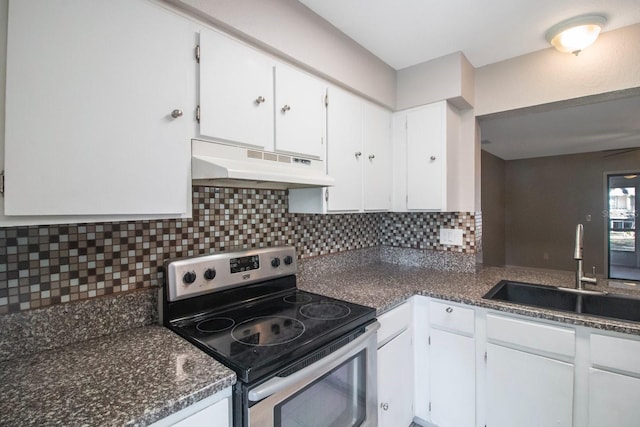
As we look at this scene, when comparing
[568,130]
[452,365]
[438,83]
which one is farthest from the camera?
[568,130]

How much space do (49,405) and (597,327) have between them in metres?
1.94

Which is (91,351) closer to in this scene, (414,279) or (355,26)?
(414,279)

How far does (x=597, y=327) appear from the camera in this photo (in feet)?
4.30

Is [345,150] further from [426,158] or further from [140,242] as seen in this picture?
[140,242]

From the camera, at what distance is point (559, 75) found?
192cm

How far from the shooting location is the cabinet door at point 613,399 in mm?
1268

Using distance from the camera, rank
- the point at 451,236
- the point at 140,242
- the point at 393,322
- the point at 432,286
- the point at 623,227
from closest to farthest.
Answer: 1. the point at 140,242
2. the point at 393,322
3. the point at 432,286
4. the point at 451,236
5. the point at 623,227

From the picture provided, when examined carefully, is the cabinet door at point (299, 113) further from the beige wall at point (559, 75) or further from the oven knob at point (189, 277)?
the beige wall at point (559, 75)

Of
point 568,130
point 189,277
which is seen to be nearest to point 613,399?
point 189,277

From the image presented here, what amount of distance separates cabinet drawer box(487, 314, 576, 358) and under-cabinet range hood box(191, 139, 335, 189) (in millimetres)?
1123

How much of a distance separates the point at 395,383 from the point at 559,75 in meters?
2.13

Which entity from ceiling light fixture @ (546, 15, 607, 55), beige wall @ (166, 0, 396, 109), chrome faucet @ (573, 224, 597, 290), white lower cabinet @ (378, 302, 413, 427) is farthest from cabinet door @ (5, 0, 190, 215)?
chrome faucet @ (573, 224, 597, 290)

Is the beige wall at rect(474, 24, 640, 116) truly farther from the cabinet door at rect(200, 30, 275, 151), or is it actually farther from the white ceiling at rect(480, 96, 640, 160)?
the cabinet door at rect(200, 30, 275, 151)

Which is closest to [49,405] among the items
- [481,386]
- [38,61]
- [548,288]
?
[38,61]
